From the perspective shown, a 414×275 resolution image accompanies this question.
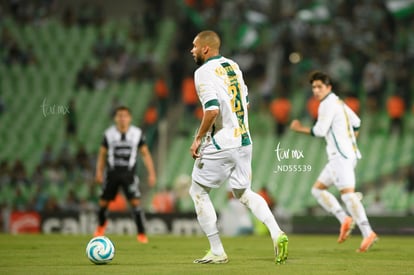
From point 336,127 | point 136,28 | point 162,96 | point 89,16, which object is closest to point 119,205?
point 162,96

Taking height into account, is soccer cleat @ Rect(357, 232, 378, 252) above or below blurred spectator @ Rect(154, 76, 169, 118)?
below

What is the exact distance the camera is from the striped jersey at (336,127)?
14305 mm

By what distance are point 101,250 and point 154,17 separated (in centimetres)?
2002

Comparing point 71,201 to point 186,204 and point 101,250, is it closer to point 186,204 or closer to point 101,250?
point 186,204

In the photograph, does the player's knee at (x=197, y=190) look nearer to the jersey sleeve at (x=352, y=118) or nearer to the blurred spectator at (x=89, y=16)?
the jersey sleeve at (x=352, y=118)

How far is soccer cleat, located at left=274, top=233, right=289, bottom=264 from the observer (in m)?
10.6

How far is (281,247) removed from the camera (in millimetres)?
10656

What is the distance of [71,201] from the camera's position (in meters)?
24.8

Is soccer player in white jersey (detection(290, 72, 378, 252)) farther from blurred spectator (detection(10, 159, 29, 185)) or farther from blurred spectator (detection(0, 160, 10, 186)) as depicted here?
blurred spectator (detection(0, 160, 10, 186))

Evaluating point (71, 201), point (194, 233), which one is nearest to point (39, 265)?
point (194, 233)

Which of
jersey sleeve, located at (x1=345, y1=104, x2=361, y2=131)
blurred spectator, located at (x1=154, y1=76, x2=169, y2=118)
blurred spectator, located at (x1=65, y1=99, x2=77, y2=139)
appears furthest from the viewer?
blurred spectator, located at (x1=154, y1=76, x2=169, y2=118)

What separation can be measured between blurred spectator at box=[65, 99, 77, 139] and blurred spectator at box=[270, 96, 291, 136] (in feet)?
18.4

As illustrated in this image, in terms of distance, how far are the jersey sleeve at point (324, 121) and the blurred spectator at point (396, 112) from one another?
10.8m

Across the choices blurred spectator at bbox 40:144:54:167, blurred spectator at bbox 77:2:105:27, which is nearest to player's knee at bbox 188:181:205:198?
blurred spectator at bbox 40:144:54:167
